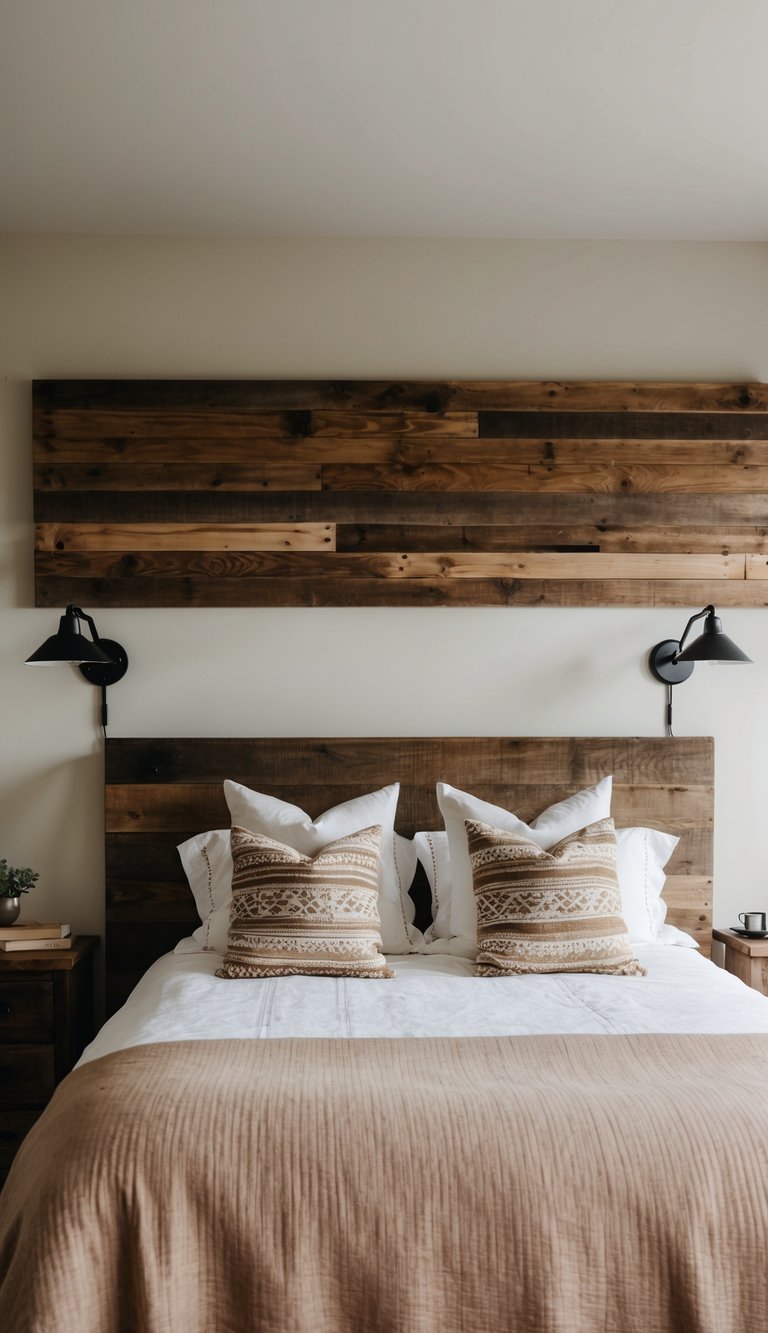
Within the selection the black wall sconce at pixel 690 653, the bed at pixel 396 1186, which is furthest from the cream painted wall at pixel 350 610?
the bed at pixel 396 1186

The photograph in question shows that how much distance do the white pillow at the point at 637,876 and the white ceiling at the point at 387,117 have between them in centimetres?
186

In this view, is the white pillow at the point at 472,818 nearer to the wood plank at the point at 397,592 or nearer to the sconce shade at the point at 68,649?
the wood plank at the point at 397,592

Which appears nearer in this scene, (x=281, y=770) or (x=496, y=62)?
(x=496, y=62)

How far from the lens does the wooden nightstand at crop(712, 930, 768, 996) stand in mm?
2875

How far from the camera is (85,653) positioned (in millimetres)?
2807

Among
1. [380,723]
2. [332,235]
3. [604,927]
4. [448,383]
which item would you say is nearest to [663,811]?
[604,927]

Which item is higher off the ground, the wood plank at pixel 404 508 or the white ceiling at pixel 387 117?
the white ceiling at pixel 387 117

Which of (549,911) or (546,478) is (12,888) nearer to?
(549,911)

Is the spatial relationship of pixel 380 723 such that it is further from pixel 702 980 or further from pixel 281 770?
pixel 702 980

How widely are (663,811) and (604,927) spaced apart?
0.70m

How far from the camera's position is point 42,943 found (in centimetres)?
279

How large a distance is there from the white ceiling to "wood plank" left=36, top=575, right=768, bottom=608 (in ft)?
3.57

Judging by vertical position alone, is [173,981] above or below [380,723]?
below

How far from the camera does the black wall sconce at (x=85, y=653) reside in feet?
9.17
